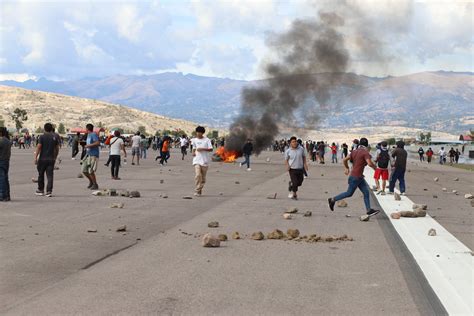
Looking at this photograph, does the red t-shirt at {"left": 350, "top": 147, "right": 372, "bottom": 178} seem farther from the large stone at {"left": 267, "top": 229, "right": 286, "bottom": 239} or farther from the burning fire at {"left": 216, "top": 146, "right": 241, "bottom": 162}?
the burning fire at {"left": 216, "top": 146, "right": 241, "bottom": 162}

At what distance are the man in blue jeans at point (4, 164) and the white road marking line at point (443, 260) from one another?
318 inches

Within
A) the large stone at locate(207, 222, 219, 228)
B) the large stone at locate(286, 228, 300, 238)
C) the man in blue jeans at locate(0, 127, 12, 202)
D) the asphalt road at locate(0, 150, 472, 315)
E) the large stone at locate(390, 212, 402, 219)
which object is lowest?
the asphalt road at locate(0, 150, 472, 315)

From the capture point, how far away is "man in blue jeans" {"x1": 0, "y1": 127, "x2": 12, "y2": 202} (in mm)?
14859

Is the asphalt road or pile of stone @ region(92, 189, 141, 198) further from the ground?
pile of stone @ region(92, 189, 141, 198)

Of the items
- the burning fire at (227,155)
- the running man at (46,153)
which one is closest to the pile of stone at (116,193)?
the running man at (46,153)

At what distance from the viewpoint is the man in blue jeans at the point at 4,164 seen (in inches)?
585

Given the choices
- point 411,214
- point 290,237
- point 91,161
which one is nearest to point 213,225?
point 290,237

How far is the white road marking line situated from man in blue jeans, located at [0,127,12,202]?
8.08 metres

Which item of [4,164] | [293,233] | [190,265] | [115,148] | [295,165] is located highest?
[115,148]

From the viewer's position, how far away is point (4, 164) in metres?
15.4

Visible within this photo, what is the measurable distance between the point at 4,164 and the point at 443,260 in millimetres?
10183

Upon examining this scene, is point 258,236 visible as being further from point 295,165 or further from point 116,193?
point 295,165

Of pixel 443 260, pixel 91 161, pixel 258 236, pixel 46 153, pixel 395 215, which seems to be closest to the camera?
pixel 443 260

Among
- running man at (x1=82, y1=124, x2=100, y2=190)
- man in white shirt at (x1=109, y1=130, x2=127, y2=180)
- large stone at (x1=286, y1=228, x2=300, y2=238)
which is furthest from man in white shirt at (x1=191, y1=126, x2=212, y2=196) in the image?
large stone at (x1=286, y1=228, x2=300, y2=238)
